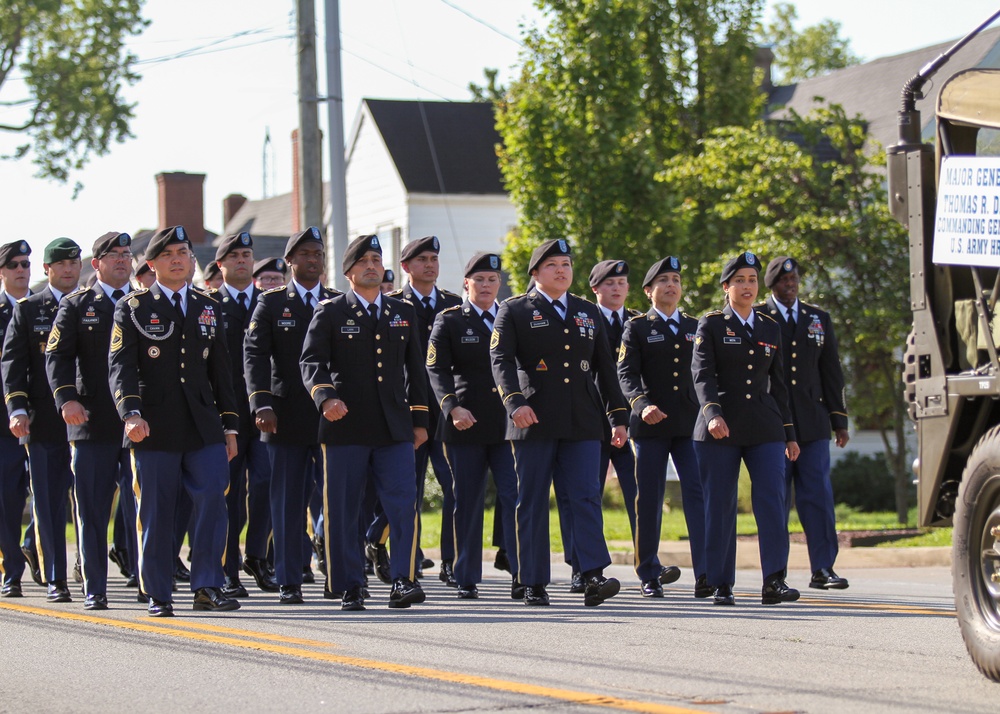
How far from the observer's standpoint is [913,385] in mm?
7656

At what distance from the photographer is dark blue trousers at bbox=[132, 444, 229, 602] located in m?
10.1

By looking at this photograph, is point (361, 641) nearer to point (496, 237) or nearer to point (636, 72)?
point (636, 72)

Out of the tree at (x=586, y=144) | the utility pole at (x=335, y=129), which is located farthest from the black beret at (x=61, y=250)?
the tree at (x=586, y=144)

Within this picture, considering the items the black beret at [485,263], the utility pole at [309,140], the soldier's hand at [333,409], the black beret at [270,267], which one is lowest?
Result: the soldier's hand at [333,409]

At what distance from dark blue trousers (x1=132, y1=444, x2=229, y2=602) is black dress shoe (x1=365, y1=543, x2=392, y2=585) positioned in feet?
9.26

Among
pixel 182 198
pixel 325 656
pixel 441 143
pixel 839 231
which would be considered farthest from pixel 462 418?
pixel 182 198

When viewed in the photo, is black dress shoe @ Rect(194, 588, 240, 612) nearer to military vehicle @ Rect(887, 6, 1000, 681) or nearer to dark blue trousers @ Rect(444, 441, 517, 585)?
dark blue trousers @ Rect(444, 441, 517, 585)

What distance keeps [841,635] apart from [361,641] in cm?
253

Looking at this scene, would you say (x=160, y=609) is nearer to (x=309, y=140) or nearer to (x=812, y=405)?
(x=812, y=405)

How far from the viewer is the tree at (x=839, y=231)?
21.3 metres

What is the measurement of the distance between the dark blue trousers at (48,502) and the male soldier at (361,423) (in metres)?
2.36

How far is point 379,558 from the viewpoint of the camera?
1316 cm

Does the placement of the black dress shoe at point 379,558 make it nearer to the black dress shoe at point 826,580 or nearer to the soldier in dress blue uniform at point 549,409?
the soldier in dress blue uniform at point 549,409

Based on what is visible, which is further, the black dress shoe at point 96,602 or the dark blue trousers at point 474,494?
the dark blue trousers at point 474,494
